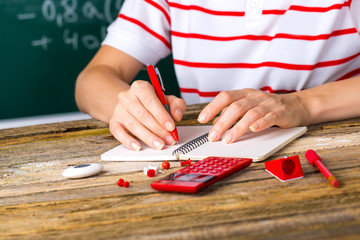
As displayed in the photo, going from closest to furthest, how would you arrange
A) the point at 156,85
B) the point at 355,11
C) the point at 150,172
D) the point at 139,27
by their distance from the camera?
the point at 150,172 < the point at 156,85 < the point at 355,11 < the point at 139,27

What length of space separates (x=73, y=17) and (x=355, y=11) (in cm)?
143

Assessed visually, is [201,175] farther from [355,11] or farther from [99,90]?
[355,11]

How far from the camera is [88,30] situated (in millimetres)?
2217

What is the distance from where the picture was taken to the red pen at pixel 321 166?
1.83 ft

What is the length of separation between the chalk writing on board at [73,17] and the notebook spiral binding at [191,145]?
4.97ft

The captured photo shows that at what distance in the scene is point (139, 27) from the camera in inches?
54.4

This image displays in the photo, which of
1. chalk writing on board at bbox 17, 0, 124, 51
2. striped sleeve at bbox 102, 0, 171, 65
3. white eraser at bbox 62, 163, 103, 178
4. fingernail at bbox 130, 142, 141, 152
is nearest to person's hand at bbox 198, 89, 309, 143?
fingernail at bbox 130, 142, 141, 152

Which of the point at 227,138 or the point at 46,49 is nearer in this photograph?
the point at 227,138

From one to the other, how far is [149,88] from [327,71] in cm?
63

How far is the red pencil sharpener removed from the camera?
60 cm

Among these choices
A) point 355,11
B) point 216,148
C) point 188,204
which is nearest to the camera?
point 188,204

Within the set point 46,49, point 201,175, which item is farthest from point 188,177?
point 46,49

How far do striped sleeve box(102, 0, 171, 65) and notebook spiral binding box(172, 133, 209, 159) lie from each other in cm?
62

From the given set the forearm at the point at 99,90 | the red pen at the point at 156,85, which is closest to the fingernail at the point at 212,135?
the red pen at the point at 156,85
